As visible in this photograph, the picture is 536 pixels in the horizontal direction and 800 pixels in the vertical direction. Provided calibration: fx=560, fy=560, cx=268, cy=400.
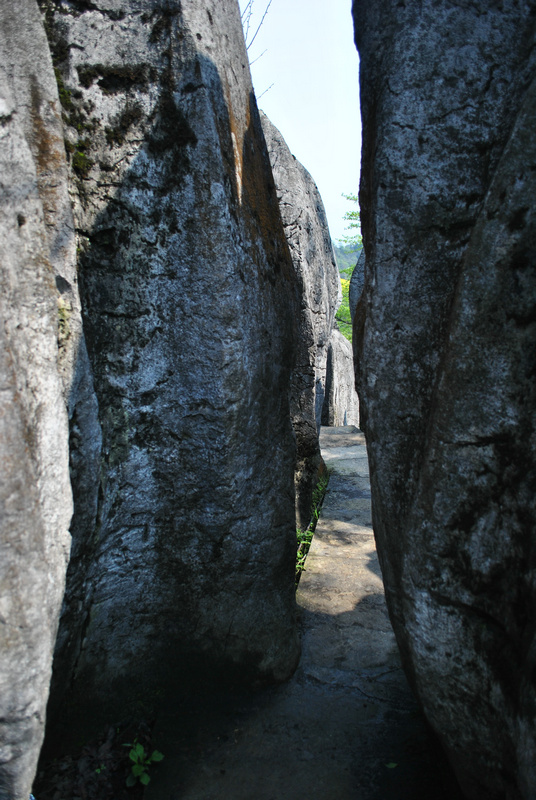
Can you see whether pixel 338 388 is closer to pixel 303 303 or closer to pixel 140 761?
pixel 303 303

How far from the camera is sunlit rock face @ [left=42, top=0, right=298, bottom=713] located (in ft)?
5.72

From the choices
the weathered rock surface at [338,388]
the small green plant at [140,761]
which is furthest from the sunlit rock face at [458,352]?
the weathered rock surface at [338,388]

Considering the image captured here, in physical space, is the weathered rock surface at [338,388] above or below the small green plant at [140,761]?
above

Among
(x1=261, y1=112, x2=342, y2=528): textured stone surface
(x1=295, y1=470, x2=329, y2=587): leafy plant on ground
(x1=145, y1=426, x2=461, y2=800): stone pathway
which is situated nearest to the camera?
(x1=145, y1=426, x2=461, y2=800): stone pathway

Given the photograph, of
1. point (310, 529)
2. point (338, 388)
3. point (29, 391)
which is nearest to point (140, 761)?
point (29, 391)

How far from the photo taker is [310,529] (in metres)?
4.01

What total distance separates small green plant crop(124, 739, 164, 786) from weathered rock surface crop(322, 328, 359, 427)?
5.77 m

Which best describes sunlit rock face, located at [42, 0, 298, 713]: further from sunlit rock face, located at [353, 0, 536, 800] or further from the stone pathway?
sunlit rock face, located at [353, 0, 536, 800]

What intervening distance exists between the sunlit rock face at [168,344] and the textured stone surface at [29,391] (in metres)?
0.15

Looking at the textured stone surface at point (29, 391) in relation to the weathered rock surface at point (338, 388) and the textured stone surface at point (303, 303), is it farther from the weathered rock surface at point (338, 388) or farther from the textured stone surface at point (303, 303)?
the weathered rock surface at point (338, 388)

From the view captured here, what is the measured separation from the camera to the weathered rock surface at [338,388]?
8.23 m

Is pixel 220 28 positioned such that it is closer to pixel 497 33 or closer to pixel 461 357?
pixel 497 33

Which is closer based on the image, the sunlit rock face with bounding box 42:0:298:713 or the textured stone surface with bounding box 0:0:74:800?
the textured stone surface with bounding box 0:0:74:800

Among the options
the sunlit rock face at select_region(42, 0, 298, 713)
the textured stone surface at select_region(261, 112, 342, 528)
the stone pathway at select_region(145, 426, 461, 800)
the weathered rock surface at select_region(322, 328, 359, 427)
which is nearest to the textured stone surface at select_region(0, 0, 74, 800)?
the sunlit rock face at select_region(42, 0, 298, 713)
